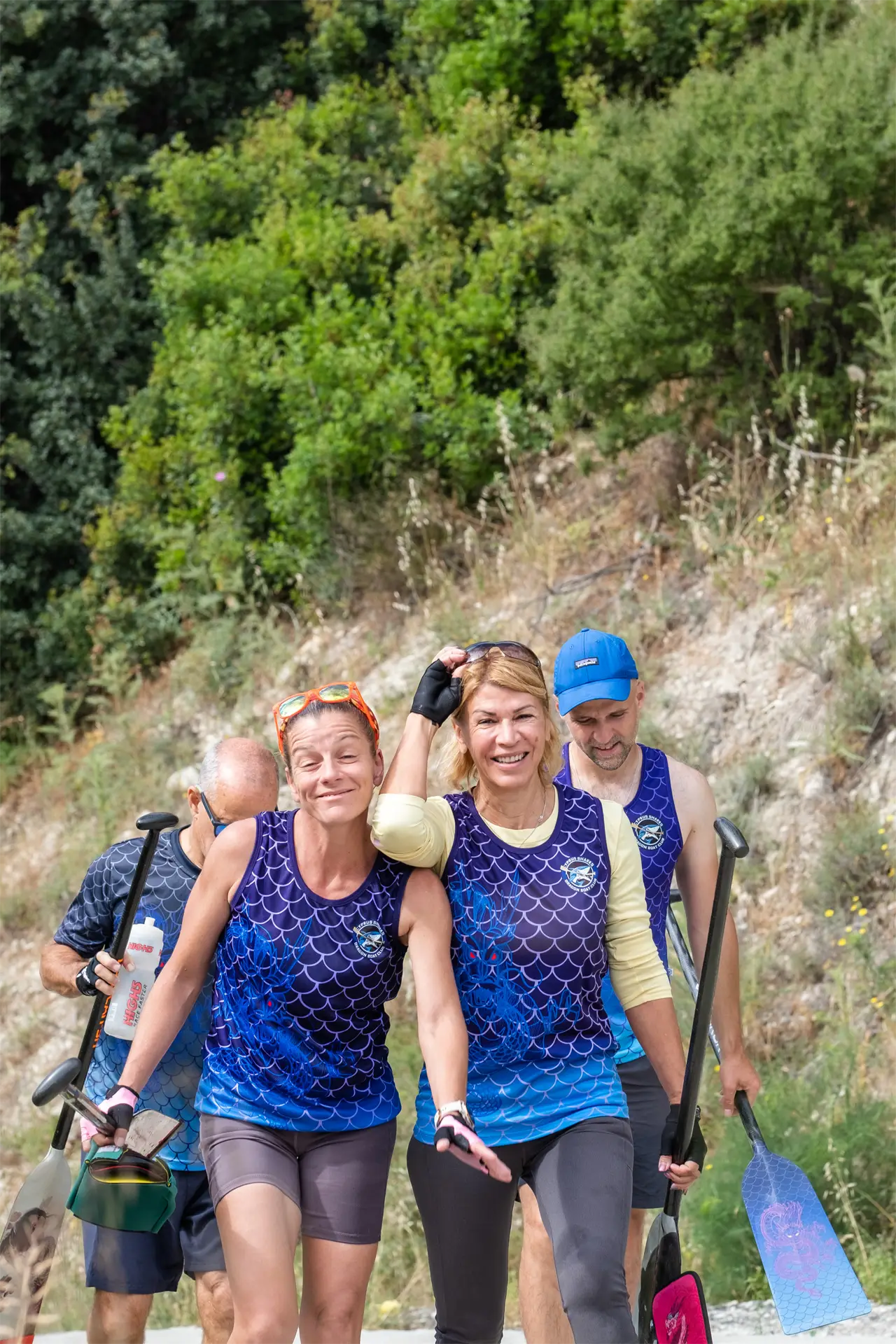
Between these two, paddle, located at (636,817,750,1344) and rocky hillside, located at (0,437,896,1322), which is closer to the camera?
paddle, located at (636,817,750,1344)

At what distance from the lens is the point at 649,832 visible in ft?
11.3

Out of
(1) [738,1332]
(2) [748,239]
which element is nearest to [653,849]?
(1) [738,1332]

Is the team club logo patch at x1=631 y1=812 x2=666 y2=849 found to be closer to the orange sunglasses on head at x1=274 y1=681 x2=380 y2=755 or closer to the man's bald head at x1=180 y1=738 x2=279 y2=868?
the orange sunglasses on head at x1=274 y1=681 x2=380 y2=755

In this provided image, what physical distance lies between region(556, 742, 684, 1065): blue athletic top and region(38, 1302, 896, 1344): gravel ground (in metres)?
1.09

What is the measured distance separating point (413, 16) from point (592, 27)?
1.91 meters

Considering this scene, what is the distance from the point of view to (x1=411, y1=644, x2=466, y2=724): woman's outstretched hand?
3.11m

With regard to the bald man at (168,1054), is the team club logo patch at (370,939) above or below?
above

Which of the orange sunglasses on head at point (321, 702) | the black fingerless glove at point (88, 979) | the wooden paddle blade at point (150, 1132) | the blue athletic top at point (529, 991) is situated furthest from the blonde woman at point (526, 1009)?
the black fingerless glove at point (88, 979)

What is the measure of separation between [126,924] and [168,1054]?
0.33m

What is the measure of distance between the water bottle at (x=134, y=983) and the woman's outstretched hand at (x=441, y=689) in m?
0.84

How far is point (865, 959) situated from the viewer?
5.79 m

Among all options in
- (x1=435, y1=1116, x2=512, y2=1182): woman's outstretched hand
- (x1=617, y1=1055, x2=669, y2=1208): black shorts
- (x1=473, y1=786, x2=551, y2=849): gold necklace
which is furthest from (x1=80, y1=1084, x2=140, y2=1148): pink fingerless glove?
(x1=617, y1=1055, x2=669, y2=1208): black shorts

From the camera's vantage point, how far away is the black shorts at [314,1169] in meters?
A: 2.86

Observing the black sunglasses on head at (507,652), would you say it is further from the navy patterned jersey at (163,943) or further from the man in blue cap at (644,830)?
the navy patterned jersey at (163,943)
